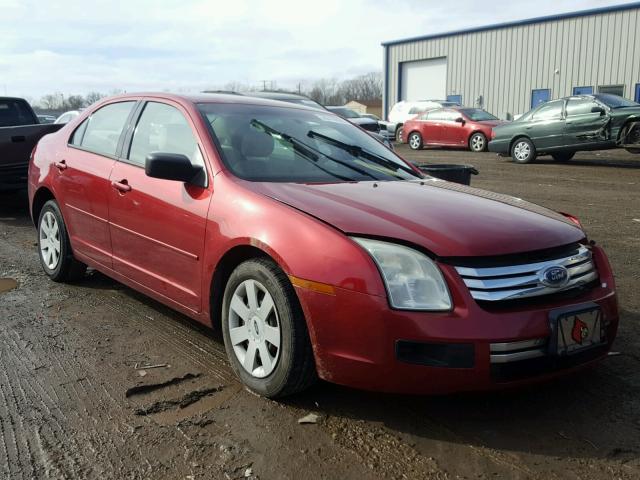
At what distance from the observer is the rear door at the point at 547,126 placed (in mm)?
14672

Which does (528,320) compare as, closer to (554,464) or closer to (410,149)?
(554,464)

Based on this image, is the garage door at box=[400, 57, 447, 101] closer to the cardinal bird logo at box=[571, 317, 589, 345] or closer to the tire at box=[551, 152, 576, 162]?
the tire at box=[551, 152, 576, 162]

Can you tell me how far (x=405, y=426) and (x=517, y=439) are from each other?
49cm

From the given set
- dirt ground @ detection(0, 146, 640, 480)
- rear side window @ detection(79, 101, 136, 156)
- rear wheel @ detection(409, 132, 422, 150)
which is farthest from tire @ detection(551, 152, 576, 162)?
rear side window @ detection(79, 101, 136, 156)

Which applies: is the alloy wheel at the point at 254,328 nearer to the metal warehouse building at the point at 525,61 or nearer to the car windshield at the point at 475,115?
the car windshield at the point at 475,115

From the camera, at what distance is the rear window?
35.4ft

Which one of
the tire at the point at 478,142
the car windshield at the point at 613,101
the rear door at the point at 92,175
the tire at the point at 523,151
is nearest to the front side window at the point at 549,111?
the tire at the point at 523,151

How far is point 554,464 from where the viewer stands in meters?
2.55

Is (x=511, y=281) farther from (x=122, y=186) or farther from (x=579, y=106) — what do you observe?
(x=579, y=106)

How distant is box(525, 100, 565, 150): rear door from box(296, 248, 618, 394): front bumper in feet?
42.5

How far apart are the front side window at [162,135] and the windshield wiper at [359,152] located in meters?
0.80

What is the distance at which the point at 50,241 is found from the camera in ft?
17.4

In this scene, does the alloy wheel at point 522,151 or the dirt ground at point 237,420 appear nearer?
the dirt ground at point 237,420

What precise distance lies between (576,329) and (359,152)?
6.38ft
